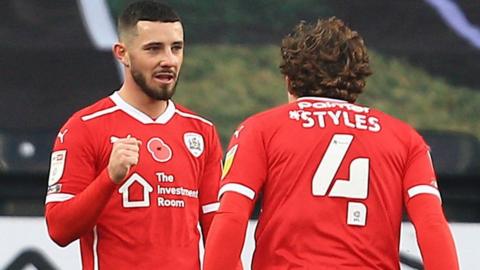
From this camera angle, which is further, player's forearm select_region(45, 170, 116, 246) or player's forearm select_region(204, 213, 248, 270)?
player's forearm select_region(45, 170, 116, 246)

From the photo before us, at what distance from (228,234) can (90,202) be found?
52 centimetres

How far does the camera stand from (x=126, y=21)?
363 cm

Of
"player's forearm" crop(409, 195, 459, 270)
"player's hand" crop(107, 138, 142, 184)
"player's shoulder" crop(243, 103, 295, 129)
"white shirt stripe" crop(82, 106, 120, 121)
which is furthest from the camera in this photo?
"white shirt stripe" crop(82, 106, 120, 121)

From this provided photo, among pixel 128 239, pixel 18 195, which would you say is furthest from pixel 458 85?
pixel 128 239

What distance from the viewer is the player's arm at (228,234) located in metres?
2.98

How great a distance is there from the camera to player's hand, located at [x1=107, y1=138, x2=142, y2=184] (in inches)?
130

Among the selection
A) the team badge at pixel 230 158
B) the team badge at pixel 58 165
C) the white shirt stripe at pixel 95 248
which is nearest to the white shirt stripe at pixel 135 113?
the team badge at pixel 58 165

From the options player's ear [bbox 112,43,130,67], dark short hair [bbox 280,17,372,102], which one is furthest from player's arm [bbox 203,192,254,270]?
player's ear [bbox 112,43,130,67]

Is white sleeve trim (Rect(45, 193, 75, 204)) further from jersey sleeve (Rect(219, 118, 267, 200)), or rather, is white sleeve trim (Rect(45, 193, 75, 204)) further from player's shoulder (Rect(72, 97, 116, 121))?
jersey sleeve (Rect(219, 118, 267, 200))

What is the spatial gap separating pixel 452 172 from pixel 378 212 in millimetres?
2294

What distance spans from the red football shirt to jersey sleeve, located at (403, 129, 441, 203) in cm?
75

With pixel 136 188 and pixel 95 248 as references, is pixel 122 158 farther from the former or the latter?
pixel 95 248

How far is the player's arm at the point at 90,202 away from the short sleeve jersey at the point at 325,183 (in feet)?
1.10

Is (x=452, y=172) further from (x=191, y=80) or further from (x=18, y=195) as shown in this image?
(x=18, y=195)
